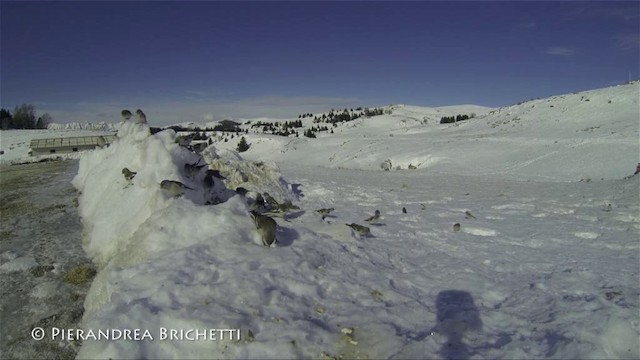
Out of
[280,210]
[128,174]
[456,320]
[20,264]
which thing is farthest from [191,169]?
[456,320]

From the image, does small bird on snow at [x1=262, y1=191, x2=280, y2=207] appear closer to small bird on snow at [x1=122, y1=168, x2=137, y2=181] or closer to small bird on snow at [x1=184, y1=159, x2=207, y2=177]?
small bird on snow at [x1=184, y1=159, x2=207, y2=177]

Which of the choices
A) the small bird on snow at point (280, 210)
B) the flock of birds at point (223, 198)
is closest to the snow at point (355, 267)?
the flock of birds at point (223, 198)

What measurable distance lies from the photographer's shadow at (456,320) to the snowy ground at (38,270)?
175 inches

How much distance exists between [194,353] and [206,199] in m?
4.92

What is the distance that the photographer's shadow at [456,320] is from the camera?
4583 mm

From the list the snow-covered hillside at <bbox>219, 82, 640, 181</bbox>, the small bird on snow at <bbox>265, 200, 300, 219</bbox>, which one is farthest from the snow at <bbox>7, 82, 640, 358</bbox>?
the snow-covered hillside at <bbox>219, 82, 640, 181</bbox>

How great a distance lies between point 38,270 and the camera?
7176 millimetres

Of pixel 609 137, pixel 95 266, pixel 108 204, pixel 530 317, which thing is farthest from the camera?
pixel 609 137

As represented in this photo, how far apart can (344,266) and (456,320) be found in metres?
1.93

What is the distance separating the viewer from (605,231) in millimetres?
9000

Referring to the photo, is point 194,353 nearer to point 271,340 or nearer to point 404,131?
point 271,340

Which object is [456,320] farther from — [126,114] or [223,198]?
[126,114]

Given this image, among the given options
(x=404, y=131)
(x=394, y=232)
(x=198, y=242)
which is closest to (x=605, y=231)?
(x=394, y=232)

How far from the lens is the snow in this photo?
181 inches
